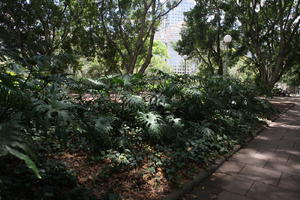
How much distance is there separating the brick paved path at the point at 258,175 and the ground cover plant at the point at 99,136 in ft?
0.88

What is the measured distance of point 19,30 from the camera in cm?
1280

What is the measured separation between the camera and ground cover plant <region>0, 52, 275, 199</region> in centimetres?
204

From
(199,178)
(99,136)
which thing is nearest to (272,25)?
(199,178)

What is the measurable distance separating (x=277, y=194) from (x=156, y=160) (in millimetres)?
1529

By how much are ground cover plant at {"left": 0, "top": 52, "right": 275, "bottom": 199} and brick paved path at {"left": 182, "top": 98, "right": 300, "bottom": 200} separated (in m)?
0.27

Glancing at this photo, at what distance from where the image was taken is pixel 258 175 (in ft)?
10.7

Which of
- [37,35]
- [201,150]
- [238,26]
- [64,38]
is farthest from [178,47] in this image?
[201,150]

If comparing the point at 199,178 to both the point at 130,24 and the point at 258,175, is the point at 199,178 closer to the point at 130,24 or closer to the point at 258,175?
the point at 258,175

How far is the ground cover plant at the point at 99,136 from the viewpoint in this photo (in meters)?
2.04

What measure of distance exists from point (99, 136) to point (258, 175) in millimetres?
2288

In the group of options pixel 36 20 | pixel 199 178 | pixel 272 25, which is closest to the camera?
pixel 199 178

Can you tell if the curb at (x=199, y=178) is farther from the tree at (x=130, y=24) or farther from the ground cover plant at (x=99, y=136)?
the tree at (x=130, y=24)

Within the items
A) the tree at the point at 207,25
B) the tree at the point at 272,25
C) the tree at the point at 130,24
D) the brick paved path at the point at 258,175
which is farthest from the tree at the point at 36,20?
the brick paved path at the point at 258,175

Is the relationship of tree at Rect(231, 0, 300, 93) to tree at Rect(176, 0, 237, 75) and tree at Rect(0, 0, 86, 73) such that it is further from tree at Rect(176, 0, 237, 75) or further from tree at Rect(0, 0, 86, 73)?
tree at Rect(0, 0, 86, 73)
